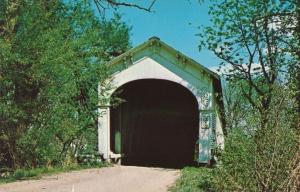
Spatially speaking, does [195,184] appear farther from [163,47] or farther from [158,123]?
[158,123]

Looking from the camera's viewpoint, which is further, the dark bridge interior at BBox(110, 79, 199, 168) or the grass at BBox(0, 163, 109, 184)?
the dark bridge interior at BBox(110, 79, 199, 168)

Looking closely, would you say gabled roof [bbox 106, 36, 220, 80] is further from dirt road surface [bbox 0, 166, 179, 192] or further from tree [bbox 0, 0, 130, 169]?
dirt road surface [bbox 0, 166, 179, 192]

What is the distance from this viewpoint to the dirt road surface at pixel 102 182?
598 inches

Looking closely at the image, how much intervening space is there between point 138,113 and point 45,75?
10717 millimetres

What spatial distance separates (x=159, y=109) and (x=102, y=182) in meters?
13.7

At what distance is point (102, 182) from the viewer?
17000 millimetres

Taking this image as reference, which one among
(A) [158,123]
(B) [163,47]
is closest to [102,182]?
(B) [163,47]

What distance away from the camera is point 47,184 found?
16297mm

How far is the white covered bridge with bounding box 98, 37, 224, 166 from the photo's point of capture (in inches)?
938

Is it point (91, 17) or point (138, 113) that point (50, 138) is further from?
point (138, 113)

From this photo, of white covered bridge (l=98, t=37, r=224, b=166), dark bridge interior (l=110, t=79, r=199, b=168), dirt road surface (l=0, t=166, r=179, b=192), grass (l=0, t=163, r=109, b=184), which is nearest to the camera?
dirt road surface (l=0, t=166, r=179, b=192)

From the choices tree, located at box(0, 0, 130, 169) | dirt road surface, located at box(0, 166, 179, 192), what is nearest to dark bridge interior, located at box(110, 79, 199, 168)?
tree, located at box(0, 0, 130, 169)

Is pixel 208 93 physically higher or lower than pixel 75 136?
higher

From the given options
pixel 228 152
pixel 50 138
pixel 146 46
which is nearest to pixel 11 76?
pixel 50 138
